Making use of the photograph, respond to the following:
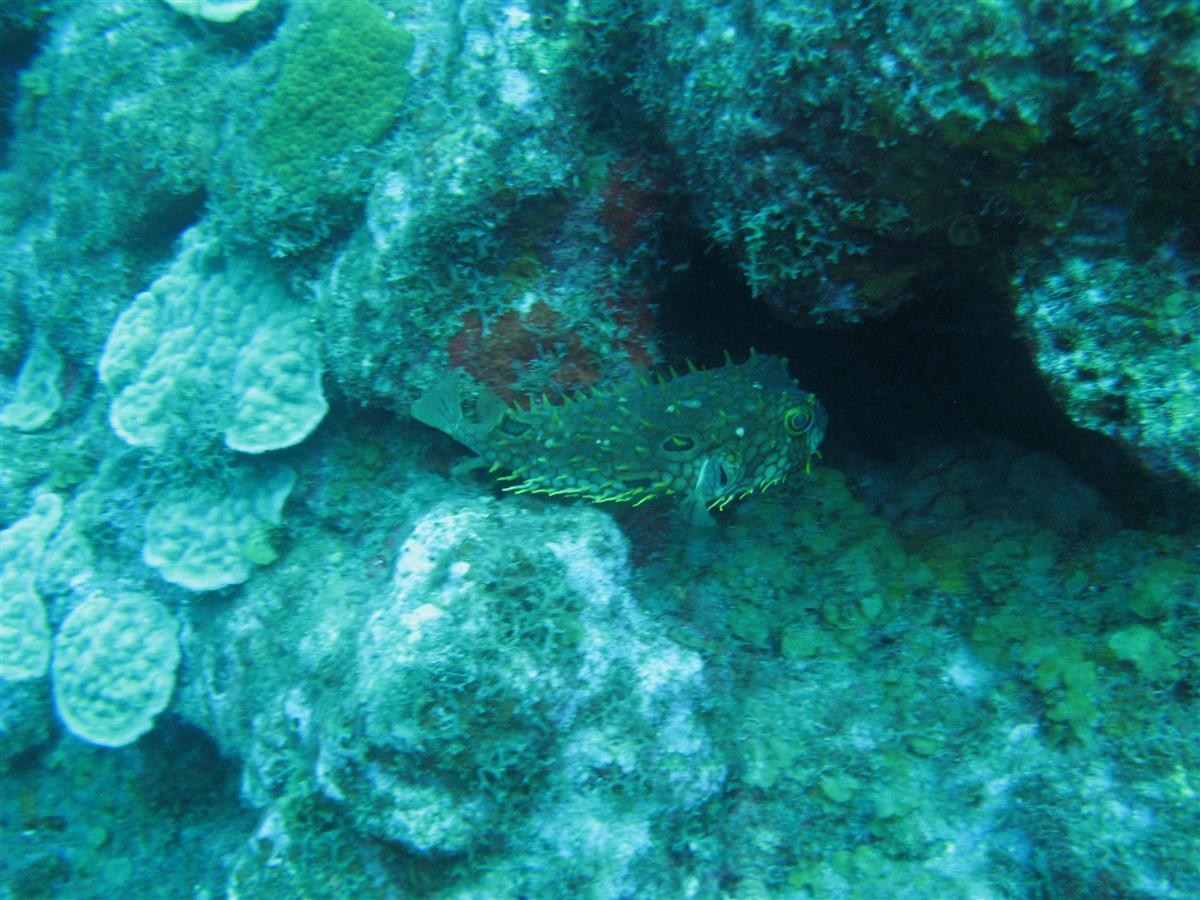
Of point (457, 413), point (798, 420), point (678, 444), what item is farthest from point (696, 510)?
point (457, 413)

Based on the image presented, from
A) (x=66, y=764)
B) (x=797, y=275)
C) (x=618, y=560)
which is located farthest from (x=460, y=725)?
(x=66, y=764)

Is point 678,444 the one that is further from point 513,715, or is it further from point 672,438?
point 513,715

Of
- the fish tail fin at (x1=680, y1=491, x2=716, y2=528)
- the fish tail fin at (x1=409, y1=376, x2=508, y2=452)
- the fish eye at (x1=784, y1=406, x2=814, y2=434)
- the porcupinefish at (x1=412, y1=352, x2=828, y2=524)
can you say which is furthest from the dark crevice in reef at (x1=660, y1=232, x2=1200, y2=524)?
the fish tail fin at (x1=409, y1=376, x2=508, y2=452)

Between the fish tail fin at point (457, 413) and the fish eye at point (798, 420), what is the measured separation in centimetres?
161

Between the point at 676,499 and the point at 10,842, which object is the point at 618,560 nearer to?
the point at 676,499

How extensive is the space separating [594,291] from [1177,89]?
105 inches

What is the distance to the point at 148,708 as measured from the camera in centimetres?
536

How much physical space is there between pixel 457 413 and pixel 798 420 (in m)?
1.96

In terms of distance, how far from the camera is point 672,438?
11.7 feet

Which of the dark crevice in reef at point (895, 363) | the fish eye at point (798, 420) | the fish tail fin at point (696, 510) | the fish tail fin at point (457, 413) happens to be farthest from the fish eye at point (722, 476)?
the fish tail fin at point (457, 413)

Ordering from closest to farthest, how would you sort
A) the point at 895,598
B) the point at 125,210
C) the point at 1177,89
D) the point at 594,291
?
1. the point at 1177,89
2. the point at 895,598
3. the point at 594,291
4. the point at 125,210

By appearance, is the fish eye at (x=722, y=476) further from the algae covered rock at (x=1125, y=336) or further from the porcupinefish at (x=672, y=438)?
the algae covered rock at (x=1125, y=336)

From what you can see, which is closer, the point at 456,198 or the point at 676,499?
the point at 456,198

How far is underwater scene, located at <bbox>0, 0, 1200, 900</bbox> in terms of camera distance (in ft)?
8.42
